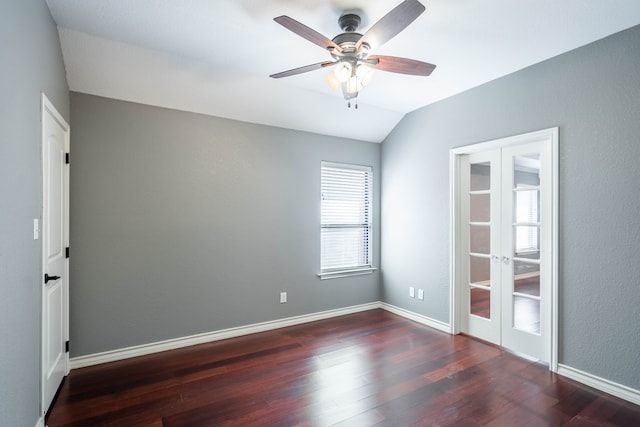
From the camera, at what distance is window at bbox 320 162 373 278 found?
4273 millimetres

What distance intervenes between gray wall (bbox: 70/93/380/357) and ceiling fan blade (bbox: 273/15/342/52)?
1.94 metres

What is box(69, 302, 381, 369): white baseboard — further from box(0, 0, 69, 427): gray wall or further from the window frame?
box(0, 0, 69, 427): gray wall

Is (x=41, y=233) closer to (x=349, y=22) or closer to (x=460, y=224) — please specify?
(x=349, y=22)

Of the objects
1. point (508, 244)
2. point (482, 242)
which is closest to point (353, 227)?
point (482, 242)

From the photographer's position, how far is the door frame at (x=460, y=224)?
2.76 metres

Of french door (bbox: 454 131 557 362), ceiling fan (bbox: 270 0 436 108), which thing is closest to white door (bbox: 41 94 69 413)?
ceiling fan (bbox: 270 0 436 108)

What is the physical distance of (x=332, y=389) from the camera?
2.50 meters

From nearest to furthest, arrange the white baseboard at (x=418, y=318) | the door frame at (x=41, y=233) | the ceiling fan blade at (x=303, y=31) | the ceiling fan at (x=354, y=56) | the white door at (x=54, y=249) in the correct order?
the ceiling fan blade at (x=303, y=31), the ceiling fan at (x=354, y=56), the door frame at (x=41, y=233), the white door at (x=54, y=249), the white baseboard at (x=418, y=318)

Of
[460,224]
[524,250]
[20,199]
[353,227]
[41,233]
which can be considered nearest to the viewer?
[20,199]

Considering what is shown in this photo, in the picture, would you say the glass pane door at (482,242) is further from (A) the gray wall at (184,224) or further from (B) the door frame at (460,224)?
(A) the gray wall at (184,224)

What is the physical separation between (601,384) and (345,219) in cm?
301

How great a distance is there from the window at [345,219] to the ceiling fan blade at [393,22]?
2.38 meters

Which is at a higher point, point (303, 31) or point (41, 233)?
point (303, 31)

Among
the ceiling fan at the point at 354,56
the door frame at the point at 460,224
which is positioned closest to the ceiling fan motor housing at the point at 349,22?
the ceiling fan at the point at 354,56
